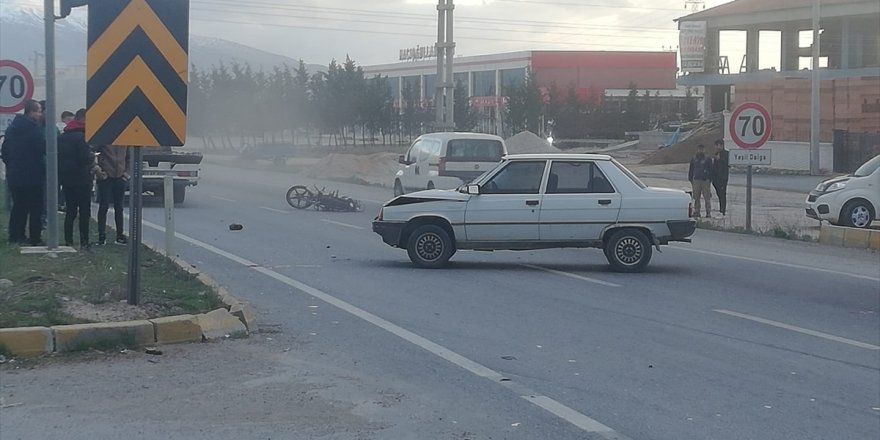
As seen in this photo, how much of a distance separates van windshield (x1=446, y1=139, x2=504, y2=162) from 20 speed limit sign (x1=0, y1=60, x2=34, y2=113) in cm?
1171

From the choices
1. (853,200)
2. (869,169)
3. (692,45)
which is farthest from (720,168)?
(692,45)

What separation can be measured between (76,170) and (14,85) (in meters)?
2.34

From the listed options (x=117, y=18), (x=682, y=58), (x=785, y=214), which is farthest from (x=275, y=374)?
(x=682, y=58)

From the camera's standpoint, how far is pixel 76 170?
14672 millimetres

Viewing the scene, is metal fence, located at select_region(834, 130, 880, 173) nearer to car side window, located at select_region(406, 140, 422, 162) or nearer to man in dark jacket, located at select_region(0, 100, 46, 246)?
car side window, located at select_region(406, 140, 422, 162)

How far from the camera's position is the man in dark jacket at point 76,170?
14.6 meters

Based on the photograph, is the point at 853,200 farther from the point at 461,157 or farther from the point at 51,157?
the point at 51,157

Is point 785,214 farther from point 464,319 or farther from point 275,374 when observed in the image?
point 275,374

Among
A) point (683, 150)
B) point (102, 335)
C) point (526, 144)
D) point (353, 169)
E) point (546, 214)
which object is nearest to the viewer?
point (102, 335)

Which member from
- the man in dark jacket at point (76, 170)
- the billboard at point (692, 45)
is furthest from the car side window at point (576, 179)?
the billboard at point (692, 45)

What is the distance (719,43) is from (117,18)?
66452mm

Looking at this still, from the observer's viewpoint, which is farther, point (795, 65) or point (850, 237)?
point (795, 65)

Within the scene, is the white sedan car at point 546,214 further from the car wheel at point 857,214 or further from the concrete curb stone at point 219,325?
the car wheel at point 857,214

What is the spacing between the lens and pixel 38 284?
11258mm
